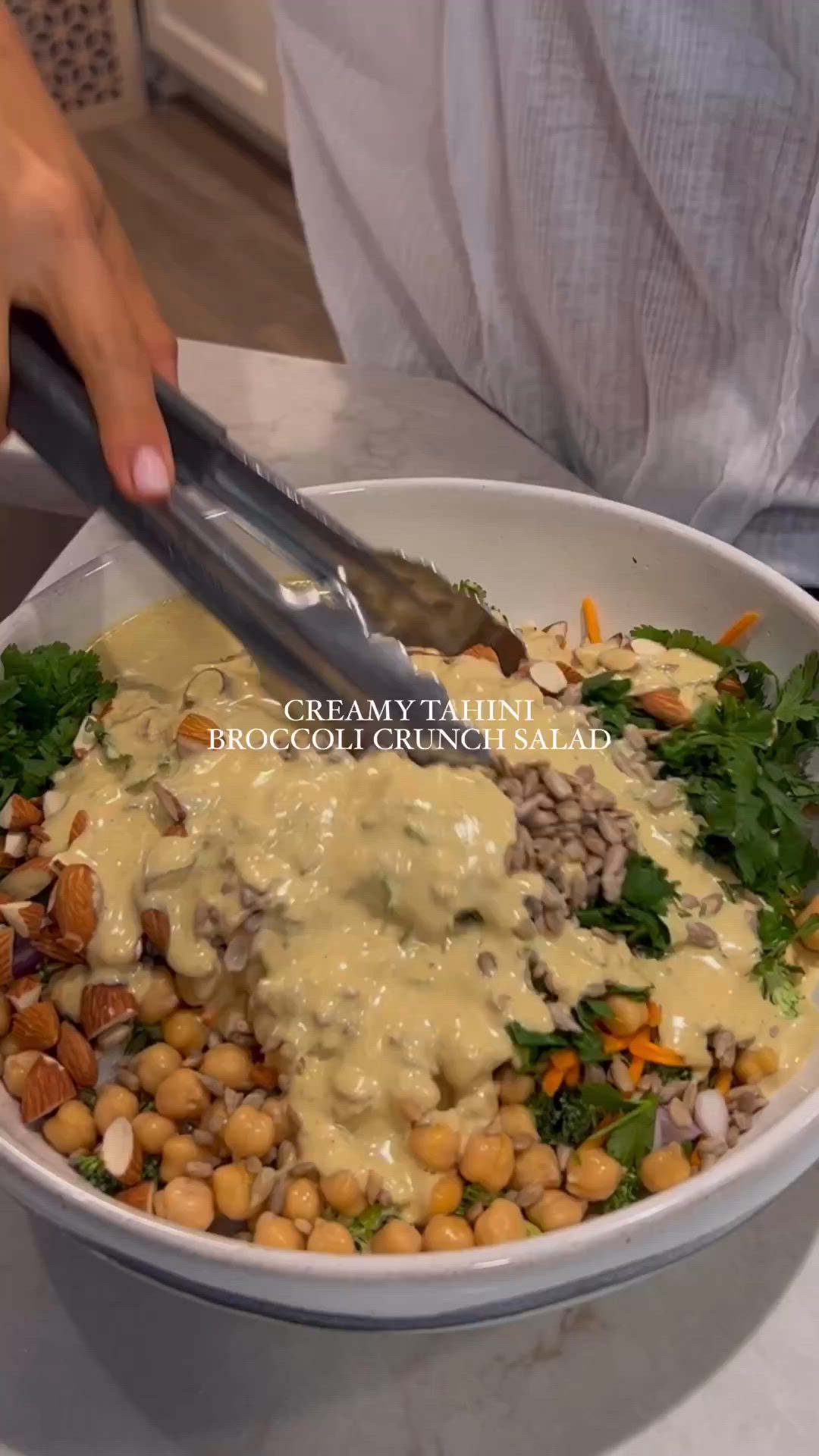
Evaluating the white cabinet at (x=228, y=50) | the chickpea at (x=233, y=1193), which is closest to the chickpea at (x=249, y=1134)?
the chickpea at (x=233, y=1193)

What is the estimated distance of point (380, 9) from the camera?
3.99ft

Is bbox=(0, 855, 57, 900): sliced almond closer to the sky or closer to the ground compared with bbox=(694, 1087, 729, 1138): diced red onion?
closer to the ground

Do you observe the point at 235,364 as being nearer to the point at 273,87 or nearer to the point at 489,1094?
the point at 489,1094

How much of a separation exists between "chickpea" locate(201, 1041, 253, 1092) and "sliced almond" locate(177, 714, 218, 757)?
0.22m

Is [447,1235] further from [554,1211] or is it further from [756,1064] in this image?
[756,1064]

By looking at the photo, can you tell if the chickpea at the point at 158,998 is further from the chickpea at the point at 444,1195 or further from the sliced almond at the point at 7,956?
the chickpea at the point at 444,1195

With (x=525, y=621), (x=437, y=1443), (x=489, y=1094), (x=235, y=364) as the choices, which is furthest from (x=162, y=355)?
(x=437, y=1443)

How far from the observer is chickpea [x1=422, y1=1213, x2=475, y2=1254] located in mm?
726

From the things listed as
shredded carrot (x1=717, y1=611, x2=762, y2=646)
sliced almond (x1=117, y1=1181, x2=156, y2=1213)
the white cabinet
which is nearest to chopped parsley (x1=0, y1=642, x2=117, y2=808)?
sliced almond (x1=117, y1=1181, x2=156, y2=1213)

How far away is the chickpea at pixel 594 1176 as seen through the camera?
2.48 ft

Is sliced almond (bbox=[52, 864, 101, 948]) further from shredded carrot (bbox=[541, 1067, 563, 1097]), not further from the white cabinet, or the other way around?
the white cabinet

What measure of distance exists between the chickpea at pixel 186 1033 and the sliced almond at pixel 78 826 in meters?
0.15

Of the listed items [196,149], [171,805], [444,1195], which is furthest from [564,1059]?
[196,149]

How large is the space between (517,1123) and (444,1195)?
0.07m
